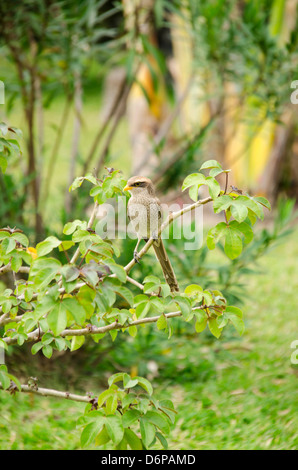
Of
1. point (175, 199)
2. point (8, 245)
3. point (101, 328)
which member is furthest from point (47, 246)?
point (175, 199)

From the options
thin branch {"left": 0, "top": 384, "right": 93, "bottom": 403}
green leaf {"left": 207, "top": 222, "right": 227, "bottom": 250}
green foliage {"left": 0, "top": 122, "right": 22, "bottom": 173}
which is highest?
green foliage {"left": 0, "top": 122, "right": 22, "bottom": 173}

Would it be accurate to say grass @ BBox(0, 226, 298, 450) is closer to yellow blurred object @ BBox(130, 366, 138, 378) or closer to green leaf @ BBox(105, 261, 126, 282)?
yellow blurred object @ BBox(130, 366, 138, 378)

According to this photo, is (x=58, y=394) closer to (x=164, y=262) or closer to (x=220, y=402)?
(x=164, y=262)

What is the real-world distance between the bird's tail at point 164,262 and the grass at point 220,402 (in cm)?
48

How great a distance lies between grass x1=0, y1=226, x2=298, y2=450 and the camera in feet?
5.81

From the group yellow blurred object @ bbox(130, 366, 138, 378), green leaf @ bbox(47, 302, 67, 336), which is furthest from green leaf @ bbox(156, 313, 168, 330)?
yellow blurred object @ bbox(130, 366, 138, 378)

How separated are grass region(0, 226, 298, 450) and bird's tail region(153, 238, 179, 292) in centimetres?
48

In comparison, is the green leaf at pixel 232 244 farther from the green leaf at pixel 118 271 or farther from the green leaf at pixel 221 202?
the green leaf at pixel 118 271

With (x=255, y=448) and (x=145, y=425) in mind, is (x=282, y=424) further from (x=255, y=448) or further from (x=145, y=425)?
(x=145, y=425)

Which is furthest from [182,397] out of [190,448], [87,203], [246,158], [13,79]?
[246,158]

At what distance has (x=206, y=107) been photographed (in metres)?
4.96

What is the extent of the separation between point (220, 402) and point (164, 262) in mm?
1158

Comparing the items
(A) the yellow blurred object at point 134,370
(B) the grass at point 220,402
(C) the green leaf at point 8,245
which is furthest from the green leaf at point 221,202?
(A) the yellow blurred object at point 134,370

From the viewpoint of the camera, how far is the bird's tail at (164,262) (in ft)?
3.59
